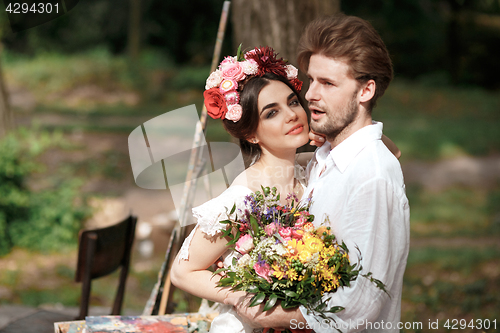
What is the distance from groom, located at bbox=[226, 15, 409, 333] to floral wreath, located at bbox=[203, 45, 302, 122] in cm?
25

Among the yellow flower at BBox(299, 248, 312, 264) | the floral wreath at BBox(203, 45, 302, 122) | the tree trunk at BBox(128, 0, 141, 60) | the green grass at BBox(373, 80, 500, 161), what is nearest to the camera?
the yellow flower at BBox(299, 248, 312, 264)

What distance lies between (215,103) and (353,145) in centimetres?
77

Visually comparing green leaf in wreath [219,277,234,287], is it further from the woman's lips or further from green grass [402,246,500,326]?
green grass [402,246,500,326]

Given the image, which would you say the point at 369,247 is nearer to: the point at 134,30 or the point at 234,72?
the point at 234,72

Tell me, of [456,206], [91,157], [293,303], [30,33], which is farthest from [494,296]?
[30,33]

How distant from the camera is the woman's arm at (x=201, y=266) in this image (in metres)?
2.23

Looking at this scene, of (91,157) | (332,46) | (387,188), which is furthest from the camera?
(91,157)

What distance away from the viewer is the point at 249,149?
8.64 ft

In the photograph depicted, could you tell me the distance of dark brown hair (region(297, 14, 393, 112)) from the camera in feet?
6.86

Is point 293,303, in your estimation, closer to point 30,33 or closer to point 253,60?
point 253,60

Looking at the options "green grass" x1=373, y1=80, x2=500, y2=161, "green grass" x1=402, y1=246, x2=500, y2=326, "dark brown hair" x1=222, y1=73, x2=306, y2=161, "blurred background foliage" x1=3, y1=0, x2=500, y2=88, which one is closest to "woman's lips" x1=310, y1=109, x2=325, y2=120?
"dark brown hair" x1=222, y1=73, x2=306, y2=161

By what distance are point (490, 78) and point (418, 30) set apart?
2404mm

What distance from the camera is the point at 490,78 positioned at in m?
12.7

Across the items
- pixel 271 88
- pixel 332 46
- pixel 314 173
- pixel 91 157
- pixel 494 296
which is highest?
pixel 332 46
